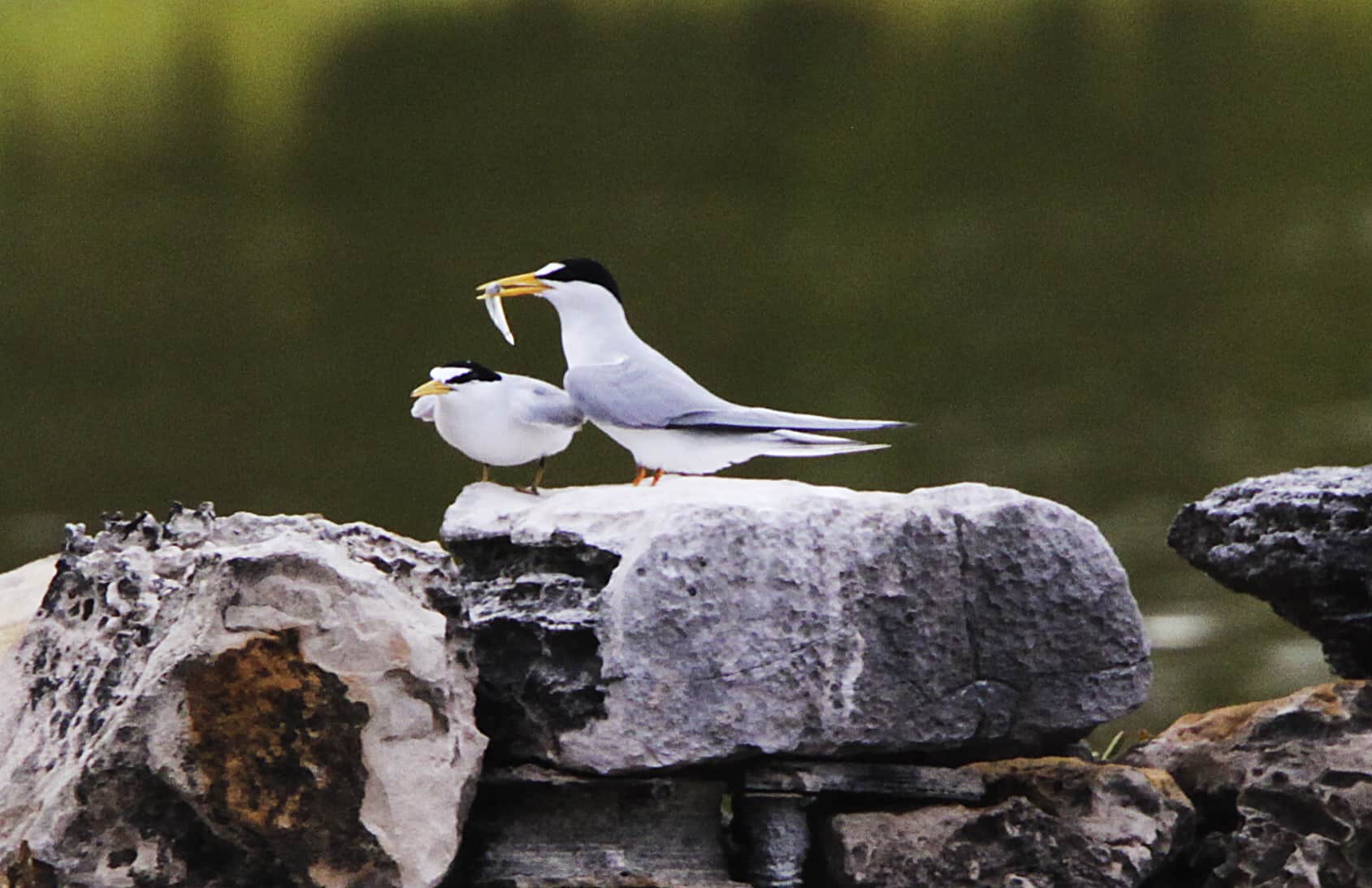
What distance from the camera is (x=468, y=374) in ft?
12.7

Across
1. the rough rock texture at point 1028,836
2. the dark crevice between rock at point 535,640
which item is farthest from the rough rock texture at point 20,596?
the rough rock texture at point 1028,836

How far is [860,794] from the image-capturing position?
368 cm

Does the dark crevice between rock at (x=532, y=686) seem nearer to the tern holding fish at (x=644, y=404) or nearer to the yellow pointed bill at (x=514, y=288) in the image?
the tern holding fish at (x=644, y=404)

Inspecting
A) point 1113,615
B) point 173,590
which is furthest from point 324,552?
point 1113,615

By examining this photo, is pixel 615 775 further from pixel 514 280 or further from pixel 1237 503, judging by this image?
pixel 1237 503

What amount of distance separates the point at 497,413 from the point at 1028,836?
1.24 m

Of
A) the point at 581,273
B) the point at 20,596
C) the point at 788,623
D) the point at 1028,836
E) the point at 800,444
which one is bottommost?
the point at 1028,836

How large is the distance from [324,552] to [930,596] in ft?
3.39

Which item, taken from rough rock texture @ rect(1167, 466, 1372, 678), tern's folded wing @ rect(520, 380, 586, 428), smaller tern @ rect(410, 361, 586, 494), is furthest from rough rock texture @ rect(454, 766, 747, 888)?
rough rock texture @ rect(1167, 466, 1372, 678)

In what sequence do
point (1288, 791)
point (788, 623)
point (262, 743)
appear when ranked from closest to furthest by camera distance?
point (262, 743) < point (788, 623) < point (1288, 791)

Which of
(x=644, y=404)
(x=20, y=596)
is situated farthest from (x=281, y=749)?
(x=20, y=596)

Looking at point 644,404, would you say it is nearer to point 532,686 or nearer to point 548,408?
point 548,408

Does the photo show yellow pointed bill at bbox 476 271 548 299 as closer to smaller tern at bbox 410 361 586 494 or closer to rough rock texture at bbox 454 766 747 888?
smaller tern at bbox 410 361 586 494

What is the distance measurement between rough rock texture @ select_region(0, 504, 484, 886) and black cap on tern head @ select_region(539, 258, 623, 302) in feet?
2.72
